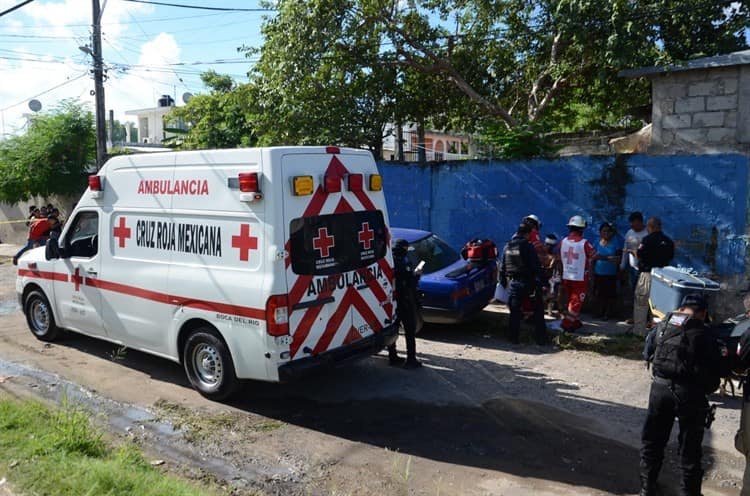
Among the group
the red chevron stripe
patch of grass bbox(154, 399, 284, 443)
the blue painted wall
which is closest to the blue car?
the blue painted wall

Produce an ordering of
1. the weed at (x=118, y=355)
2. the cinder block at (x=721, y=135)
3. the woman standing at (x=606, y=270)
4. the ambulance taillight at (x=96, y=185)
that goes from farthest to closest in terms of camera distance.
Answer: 1. the cinder block at (x=721, y=135)
2. the woman standing at (x=606, y=270)
3. the weed at (x=118, y=355)
4. the ambulance taillight at (x=96, y=185)

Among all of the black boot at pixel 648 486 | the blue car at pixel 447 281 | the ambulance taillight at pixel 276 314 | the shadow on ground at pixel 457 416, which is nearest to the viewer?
the black boot at pixel 648 486

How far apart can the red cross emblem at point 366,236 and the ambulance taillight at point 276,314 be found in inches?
44.6

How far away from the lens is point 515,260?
7.86 meters

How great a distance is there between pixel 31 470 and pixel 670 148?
359 inches

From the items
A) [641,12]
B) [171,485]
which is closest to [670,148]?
[641,12]

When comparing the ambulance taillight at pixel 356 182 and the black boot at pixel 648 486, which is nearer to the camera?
the black boot at pixel 648 486

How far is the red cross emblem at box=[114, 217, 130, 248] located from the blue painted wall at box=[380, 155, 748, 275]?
6.02m

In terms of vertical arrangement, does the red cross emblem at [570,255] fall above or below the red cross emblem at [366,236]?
below

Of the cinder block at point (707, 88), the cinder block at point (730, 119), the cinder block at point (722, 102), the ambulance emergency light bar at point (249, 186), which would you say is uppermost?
the cinder block at point (707, 88)

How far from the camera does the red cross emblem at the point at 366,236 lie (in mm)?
5985

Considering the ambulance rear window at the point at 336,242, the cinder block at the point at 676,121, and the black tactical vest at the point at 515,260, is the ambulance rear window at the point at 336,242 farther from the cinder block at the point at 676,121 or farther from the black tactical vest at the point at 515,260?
the cinder block at the point at 676,121

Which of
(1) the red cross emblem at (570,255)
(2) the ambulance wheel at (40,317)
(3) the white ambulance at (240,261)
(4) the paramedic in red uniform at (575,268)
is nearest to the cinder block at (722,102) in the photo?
(4) the paramedic in red uniform at (575,268)

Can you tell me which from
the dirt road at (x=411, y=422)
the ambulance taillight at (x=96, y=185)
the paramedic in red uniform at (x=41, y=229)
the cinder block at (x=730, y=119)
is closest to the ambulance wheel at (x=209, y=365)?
the dirt road at (x=411, y=422)
